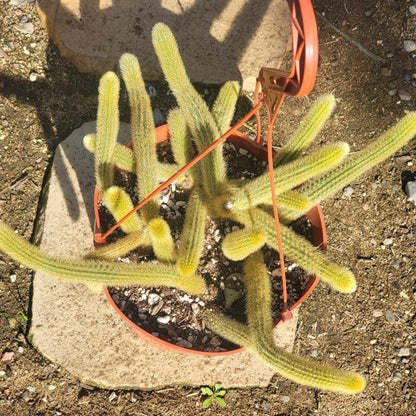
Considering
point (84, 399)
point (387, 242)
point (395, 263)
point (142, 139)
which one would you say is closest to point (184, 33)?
point (142, 139)

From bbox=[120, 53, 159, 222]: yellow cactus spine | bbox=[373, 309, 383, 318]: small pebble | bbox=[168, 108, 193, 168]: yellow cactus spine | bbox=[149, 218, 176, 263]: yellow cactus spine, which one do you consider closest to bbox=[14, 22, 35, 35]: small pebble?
bbox=[120, 53, 159, 222]: yellow cactus spine

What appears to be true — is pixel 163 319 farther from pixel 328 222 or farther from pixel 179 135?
pixel 328 222

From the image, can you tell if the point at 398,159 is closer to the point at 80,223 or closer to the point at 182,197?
the point at 182,197

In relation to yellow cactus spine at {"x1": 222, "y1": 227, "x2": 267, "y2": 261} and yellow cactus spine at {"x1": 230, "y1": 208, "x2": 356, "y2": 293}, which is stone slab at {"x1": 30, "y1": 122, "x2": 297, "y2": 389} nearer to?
yellow cactus spine at {"x1": 230, "y1": 208, "x2": 356, "y2": 293}

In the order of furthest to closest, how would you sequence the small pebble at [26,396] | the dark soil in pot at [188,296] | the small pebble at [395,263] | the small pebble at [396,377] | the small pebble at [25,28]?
1. the small pebble at [25,28]
2. the small pebble at [395,263]
3. the small pebble at [396,377]
4. the small pebble at [26,396]
5. the dark soil in pot at [188,296]

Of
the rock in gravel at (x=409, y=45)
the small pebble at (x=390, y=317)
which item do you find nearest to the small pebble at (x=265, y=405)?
the small pebble at (x=390, y=317)

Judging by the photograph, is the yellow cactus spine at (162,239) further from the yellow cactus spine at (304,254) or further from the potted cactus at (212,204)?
the yellow cactus spine at (304,254)

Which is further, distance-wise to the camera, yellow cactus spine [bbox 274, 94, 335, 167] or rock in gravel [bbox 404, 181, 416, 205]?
rock in gravel [bbox 404, 181, 416, 205]
